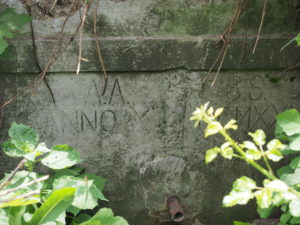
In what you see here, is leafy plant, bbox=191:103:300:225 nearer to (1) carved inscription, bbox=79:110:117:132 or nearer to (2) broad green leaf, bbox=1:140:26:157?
(2) broad green leaf, bbox=1:140:26:157

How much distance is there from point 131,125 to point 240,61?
0.76 meters

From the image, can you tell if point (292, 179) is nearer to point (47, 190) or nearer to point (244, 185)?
point (244, 185)

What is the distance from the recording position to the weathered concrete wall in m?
2.26

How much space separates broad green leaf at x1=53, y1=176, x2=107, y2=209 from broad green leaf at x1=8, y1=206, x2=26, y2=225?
0.23m

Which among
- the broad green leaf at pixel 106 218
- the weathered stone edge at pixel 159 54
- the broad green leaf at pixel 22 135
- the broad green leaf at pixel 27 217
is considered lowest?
the broad green leaf at pixel 106 218

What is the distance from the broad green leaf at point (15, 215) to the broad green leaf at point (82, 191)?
0.23 metres

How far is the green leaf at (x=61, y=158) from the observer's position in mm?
1894

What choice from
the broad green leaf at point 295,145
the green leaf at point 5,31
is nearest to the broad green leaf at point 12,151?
the green leaf at point 5,31

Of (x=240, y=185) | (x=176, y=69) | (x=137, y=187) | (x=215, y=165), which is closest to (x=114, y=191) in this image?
(x=137, y=187)

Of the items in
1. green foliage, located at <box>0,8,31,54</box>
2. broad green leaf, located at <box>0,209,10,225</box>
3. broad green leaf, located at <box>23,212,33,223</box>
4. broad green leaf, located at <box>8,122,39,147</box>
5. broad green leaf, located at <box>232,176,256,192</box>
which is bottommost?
broad green leaf, located at <box>23,212,33,223</box>

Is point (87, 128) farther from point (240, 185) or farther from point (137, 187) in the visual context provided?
point (240, 185)

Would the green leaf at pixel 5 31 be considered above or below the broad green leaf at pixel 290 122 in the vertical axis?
above

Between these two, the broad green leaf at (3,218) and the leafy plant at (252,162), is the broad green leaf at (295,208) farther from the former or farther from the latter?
the broad green leaf at (3,218)

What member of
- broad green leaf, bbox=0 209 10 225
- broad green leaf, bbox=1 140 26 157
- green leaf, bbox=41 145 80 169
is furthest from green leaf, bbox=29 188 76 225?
broad green leaf, bbox=1 140 26 157
